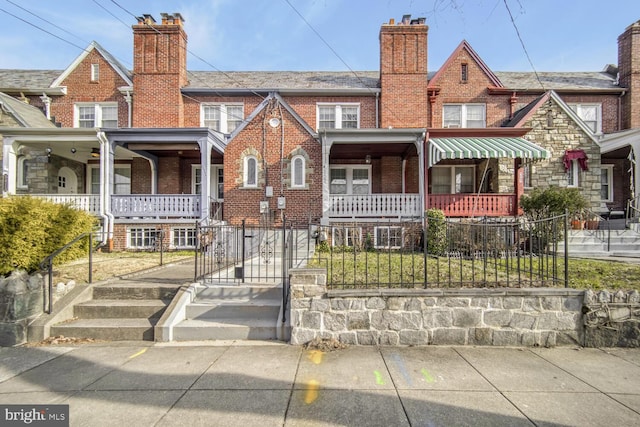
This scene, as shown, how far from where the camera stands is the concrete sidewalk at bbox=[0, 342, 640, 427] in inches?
115

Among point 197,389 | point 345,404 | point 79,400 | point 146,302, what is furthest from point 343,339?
point 146,302

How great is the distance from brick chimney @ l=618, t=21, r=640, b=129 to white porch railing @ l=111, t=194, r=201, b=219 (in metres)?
21.0

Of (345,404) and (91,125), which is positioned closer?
(345,404)

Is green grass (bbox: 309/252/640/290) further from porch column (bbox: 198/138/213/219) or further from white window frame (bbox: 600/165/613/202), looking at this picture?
white window frame (bbox: 600/165/613/202)

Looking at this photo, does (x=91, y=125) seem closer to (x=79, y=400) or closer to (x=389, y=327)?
(x=79, y=400)

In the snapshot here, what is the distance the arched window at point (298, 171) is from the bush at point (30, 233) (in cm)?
748

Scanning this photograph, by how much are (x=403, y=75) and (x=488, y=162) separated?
573 cm

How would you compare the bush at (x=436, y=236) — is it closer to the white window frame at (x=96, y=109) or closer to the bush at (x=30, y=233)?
the bush at (x=30, y=233)

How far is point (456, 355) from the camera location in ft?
14.0

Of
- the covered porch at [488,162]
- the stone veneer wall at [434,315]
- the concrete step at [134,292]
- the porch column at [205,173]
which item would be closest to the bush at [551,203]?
the covered porch at [488,162]

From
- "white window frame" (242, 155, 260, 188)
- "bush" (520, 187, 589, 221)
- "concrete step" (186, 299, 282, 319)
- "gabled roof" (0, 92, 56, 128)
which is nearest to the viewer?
"concrete step" (186, 299, 282, 319)

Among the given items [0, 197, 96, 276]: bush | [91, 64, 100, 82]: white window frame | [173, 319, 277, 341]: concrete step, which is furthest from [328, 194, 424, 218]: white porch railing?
[91, 64, 100, 82]: white window frame

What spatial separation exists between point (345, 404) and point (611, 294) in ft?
15.0

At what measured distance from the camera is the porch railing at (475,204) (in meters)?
11.6
